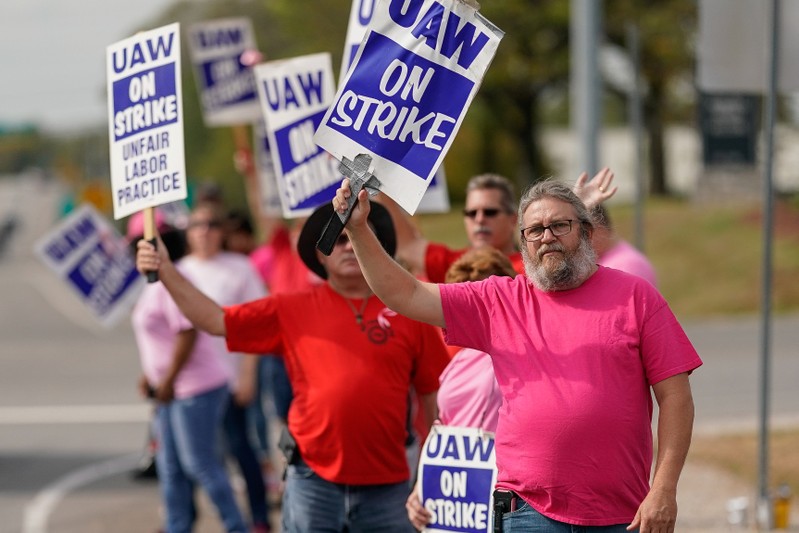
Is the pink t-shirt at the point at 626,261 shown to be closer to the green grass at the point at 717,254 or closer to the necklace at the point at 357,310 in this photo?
the necklace at the point at 357,310

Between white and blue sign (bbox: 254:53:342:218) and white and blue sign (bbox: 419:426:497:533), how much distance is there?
2033 mm

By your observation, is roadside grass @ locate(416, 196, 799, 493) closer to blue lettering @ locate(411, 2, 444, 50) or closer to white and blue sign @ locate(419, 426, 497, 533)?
white and blue sign @ locate(419, 426, 497, 533)

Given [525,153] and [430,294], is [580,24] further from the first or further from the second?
[525,153]

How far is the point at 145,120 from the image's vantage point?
5875mm

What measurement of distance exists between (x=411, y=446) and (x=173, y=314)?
8.10ft

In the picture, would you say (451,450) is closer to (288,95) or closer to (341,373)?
(341,373)

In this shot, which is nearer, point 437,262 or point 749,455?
point 437,262

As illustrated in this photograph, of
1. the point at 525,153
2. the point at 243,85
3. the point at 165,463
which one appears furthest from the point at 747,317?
the point at 525,153

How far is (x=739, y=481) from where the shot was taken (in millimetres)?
9703

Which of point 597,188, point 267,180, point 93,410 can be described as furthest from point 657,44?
point 597,188

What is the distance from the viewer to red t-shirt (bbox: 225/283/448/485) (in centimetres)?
562

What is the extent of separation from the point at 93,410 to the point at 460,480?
988 cm

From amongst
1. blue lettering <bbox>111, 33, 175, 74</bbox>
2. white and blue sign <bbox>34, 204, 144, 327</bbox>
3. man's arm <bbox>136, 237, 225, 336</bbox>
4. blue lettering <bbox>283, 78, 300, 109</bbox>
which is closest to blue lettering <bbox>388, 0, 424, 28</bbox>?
blue lettering <bbox>111, 33, 175, 74</bbox>

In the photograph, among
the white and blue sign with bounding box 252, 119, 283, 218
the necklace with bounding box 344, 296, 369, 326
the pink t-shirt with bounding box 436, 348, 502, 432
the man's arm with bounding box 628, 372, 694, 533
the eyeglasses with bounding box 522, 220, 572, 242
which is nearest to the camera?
the man's arm with bounding box 628, 372, 694, 533
